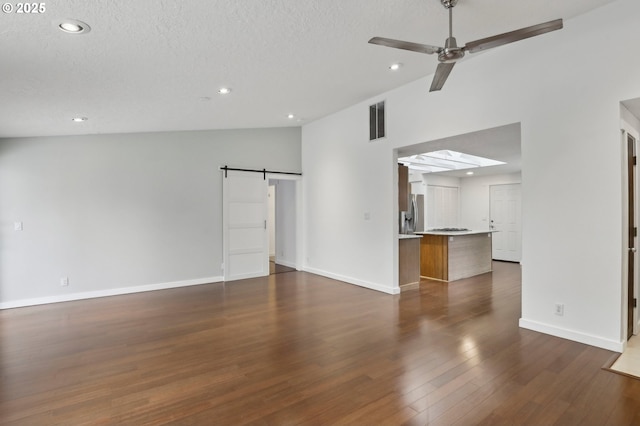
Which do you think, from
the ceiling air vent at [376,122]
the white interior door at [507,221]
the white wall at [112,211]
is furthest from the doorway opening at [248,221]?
the white interior door at [507,221]

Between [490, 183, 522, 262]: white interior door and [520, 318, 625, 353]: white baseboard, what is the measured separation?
591cm

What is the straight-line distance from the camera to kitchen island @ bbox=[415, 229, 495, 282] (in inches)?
245

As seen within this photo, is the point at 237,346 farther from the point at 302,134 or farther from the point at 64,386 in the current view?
the point at 302,134

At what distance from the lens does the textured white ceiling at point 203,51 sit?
242cm

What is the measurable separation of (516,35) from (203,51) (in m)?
2.59

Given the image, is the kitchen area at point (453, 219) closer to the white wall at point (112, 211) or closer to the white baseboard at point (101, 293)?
the white wall at point (112, 211)

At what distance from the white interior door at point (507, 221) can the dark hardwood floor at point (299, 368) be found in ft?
16.4

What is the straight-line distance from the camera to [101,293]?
17.3ft

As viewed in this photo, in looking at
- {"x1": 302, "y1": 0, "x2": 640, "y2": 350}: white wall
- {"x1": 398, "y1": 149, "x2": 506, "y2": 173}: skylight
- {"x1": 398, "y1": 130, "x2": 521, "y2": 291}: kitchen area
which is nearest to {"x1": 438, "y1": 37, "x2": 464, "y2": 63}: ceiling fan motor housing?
{"x1": 302, "y1": 0, "x2": 640, "y2": 350}: white wall

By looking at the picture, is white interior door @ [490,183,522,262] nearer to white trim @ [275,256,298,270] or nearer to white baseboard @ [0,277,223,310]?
white trim @ [275,256,298,270]

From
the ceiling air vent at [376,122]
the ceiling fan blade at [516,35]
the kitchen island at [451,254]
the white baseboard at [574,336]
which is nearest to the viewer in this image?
the ceiling fan blade at [516,35]

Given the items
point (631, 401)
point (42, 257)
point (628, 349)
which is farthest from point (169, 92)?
point (628, 349)

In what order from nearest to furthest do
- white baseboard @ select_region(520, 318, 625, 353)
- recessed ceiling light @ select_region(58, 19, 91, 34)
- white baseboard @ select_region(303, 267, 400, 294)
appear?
1. recessed ceiling light @ select_region(58, 19, 91, 34)
2. white baseboard @ select_region(520, 318, 625, 353)
3. white baseboard @ select_region(303, 267, 400, 294)

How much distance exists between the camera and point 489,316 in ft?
13.5
